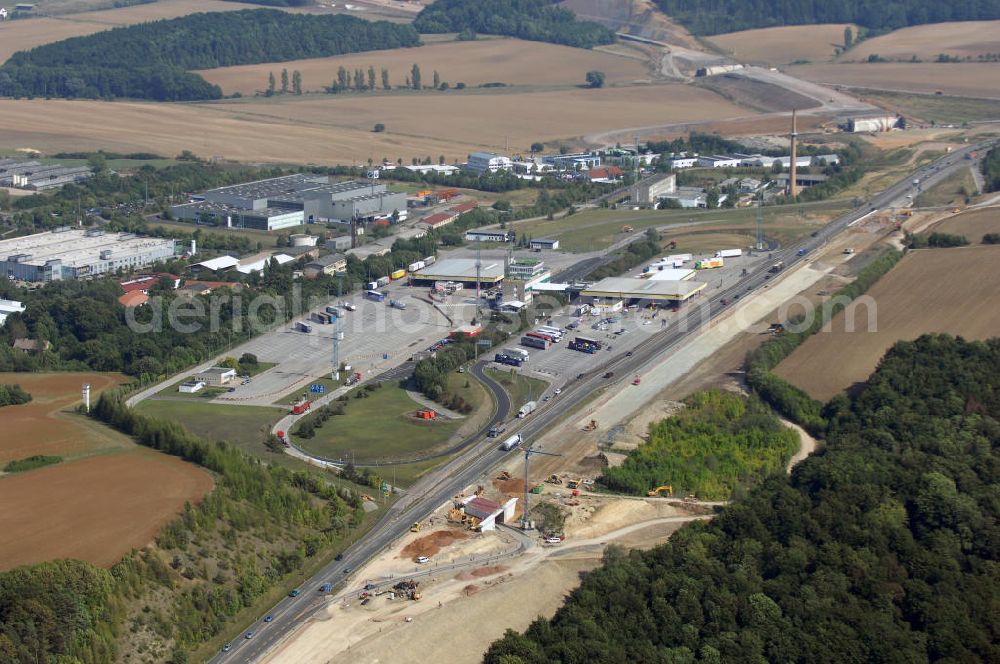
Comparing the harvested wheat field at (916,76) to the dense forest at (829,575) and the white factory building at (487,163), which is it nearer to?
the white factory building at (487,163)

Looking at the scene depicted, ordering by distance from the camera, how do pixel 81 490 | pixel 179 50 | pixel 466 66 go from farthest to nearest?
pixel 179 50, pixel 466 66, pixel 81 490

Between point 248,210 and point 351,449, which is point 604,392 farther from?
point 248,210

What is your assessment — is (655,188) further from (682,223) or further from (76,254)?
(76,254)

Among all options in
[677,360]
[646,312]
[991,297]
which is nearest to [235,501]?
[677,360]

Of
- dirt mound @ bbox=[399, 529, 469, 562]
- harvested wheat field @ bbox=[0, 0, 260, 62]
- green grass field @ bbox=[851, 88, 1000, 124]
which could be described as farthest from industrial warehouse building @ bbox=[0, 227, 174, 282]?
harvested wheat field @ bbox=[0, 0, 260, 62]

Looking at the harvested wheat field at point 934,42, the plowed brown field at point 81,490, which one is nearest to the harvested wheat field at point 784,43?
the harvested wheat field at point 934,42

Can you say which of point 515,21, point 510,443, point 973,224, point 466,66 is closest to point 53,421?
point 510,443
